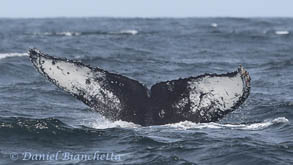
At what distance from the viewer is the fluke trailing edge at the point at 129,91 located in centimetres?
933

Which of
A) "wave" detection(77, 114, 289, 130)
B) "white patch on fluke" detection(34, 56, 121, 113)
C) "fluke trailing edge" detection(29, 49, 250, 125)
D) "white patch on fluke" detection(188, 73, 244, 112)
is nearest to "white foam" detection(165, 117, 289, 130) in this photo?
"wave" detection(77, 114, 289, 130)

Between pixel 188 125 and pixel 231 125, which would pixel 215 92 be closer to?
pixel 188 125

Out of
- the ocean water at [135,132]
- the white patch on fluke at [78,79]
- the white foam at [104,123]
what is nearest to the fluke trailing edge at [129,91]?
the white patch on fluke at [78,79]

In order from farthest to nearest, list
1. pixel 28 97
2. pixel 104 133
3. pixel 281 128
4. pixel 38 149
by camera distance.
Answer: pixel 28 97
pixel 281 128
pixel 104 133
pixel 38 149

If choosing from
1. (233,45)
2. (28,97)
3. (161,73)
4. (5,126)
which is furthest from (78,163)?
(233,45)

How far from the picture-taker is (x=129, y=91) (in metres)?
9.41

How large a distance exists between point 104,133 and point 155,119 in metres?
0.95

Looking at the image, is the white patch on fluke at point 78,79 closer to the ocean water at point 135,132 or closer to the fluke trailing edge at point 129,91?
the fluke trailing edge at point 129,91

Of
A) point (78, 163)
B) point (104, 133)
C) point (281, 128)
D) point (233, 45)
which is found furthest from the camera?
point (233, 45)

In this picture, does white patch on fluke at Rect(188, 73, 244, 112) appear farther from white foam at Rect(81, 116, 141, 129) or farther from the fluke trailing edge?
white foam at Rect(81, 116, 141, 129)

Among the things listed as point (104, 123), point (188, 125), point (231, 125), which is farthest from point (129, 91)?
point (231, 125)

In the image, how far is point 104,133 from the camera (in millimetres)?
10141

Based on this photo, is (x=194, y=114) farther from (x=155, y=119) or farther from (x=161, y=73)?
(x=161, y=73)

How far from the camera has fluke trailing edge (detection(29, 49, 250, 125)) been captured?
9328 mm
